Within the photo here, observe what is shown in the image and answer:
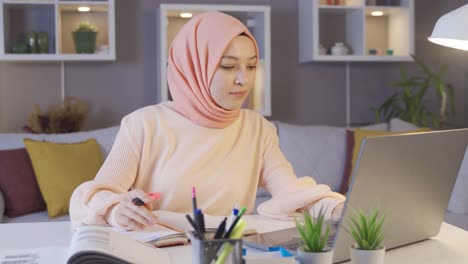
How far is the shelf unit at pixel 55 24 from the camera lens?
3.85 m

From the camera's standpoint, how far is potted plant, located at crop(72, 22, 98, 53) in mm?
3908

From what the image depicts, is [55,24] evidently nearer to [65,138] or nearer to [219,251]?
[65,138]

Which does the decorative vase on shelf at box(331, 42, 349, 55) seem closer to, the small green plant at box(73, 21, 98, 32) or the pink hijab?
the small green plant at box(73, 21, 98, 32)

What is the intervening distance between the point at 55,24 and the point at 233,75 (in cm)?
251

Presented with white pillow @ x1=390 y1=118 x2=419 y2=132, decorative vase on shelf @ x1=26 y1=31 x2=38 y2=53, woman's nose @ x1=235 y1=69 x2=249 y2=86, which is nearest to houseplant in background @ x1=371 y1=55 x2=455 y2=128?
white pillow @ x1=390 y1=118 x2=419 y2=132

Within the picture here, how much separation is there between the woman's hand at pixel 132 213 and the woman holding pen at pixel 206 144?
6.3 inches

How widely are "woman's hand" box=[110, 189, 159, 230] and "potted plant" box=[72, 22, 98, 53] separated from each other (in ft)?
8.58

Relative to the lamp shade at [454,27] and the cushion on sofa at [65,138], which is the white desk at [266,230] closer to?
the lamp shade at [454,27]

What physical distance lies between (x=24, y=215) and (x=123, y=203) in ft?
6.44

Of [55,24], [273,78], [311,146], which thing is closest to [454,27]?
[311,146]

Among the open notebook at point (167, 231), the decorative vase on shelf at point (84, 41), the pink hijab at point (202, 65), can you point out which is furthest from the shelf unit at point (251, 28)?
the open notebook at point (167, 231)

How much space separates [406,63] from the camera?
4.66 meters

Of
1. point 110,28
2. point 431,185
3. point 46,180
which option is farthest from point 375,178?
point 110,28

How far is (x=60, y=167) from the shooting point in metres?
3.26
